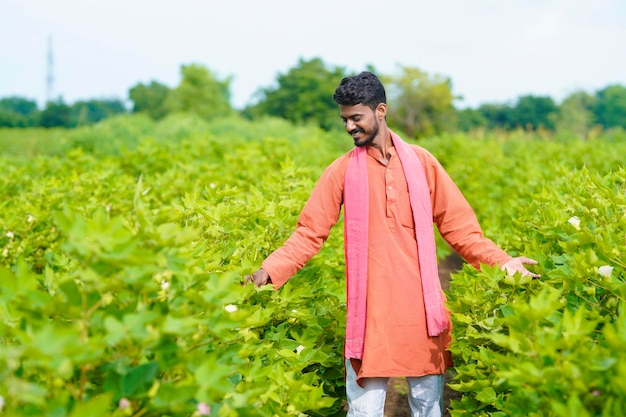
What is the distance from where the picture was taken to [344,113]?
2979 mm

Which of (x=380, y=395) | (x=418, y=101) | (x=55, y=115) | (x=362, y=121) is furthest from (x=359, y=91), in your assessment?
(x=55, y=115)

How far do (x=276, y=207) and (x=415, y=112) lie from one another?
4918cm

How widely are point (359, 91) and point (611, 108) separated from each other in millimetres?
99831

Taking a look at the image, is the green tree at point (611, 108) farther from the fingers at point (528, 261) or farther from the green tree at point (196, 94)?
the fingers at point (528, 261)

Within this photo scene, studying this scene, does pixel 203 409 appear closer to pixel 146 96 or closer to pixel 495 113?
pixel 146 96

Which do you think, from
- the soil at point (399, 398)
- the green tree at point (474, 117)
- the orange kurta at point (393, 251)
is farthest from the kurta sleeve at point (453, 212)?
the green tree at point (474, 117)

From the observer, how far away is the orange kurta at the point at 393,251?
9.52ft

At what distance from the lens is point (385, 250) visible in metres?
2.96

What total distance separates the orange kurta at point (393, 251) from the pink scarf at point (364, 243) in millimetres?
35

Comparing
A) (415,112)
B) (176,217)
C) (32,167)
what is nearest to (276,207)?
(176,217)

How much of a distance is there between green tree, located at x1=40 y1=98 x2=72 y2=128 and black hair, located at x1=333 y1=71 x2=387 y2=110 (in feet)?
215

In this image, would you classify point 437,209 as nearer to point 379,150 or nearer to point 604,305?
point 379,150

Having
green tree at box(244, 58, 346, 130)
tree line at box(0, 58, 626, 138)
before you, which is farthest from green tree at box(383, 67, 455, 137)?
green tree at box(244, 58, 346, 130)

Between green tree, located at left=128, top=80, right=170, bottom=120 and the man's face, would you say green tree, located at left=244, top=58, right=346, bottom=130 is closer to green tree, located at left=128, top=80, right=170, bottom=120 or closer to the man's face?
green tree, located at left=128, top=80, right=170, bottom=120
